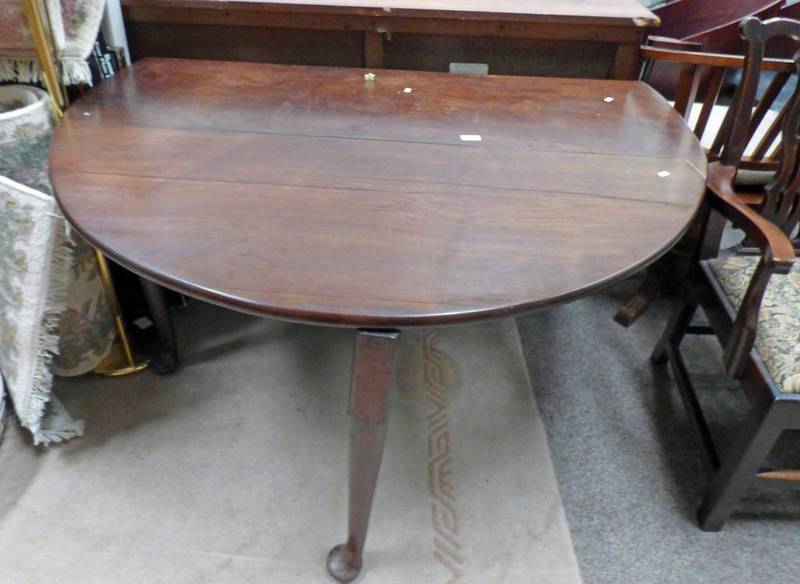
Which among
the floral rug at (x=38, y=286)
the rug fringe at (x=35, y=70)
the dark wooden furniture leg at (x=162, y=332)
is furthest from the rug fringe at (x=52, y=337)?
the rug fringe at (x=35, y=70)

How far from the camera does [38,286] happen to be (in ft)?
3.89

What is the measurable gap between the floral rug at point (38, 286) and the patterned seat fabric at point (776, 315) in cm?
139

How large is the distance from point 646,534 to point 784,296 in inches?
22.7

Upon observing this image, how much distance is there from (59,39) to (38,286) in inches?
20.0

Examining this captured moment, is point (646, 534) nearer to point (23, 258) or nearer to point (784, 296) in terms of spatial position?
point (784, 296)

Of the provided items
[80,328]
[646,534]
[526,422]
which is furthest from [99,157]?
[646,534]

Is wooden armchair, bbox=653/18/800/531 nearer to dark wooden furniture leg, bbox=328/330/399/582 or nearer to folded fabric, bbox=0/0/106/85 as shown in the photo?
dark wooden furniture leg, bbox=328/330/399/582

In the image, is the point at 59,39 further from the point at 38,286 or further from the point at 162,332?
the point at 162,332

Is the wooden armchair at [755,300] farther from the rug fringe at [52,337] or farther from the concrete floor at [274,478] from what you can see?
the rug fringe at [52,337]

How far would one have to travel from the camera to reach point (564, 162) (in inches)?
41.7

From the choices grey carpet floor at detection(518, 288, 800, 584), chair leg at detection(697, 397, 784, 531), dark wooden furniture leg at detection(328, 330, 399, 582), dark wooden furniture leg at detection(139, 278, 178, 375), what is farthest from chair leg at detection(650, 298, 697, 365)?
dark wooden furniture leg at detection(139, 278, 178, 375)

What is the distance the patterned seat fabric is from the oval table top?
0.31 meters

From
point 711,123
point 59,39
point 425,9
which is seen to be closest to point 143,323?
point 59,39

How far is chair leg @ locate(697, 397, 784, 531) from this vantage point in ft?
3.50
